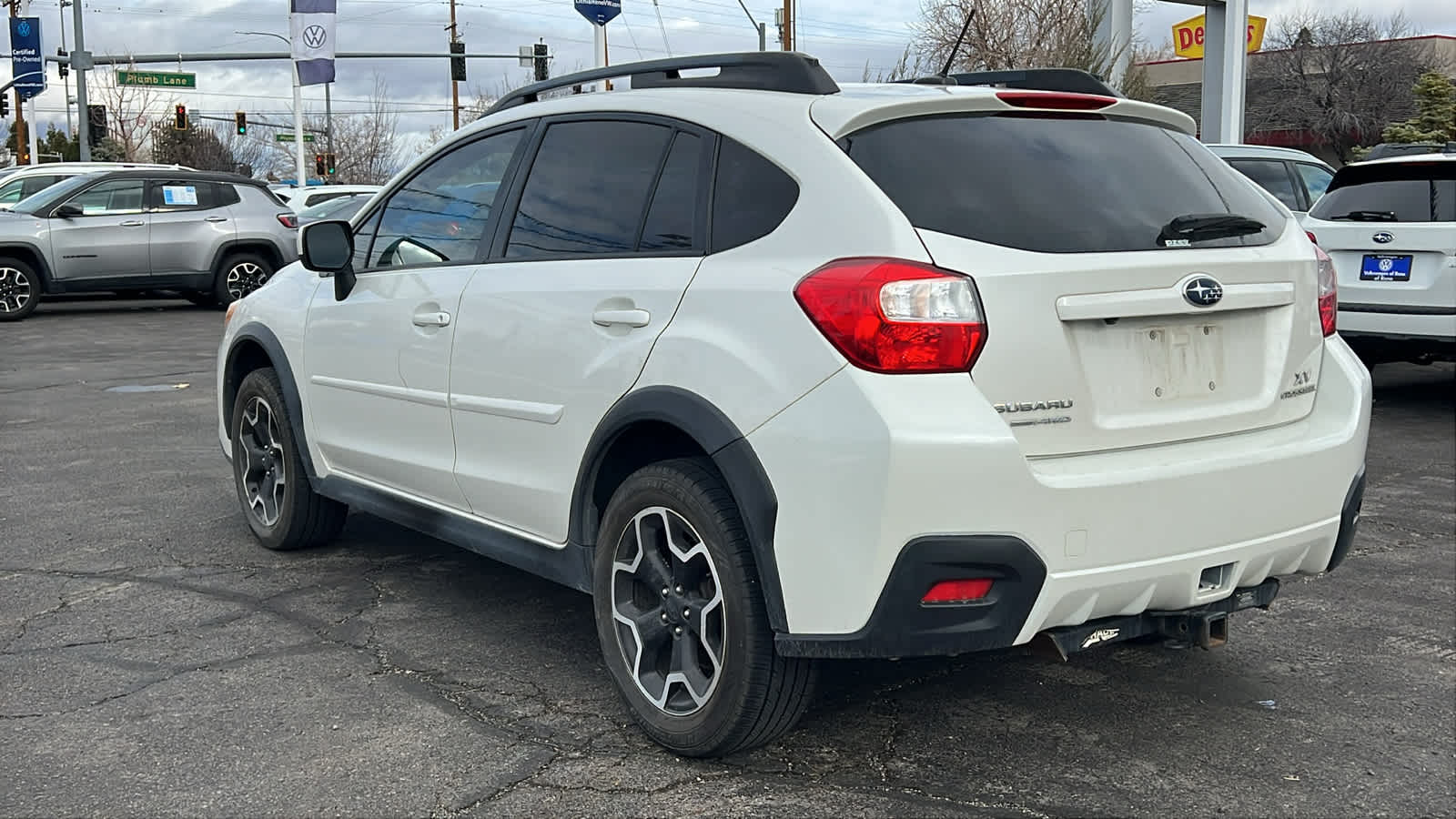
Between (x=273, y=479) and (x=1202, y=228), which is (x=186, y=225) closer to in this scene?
(x=273, y=479)

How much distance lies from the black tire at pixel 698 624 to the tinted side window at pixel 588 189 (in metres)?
0.74

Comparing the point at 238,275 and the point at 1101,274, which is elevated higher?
the point at 1101,274

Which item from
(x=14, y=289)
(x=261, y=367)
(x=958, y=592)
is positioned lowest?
(x=14, y=289)

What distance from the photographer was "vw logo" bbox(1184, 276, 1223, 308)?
3473 millimetres

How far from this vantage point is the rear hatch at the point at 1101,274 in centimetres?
327

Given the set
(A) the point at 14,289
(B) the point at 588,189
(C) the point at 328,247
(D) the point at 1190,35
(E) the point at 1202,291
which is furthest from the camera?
(D) the point at 1190,35

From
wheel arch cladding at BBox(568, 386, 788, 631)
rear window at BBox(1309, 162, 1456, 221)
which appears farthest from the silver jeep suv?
wheel arch cladding at BBox(568, 386, 788, 631)

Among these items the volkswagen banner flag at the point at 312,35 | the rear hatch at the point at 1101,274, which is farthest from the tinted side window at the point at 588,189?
the volkswagen banner flag at the point at 312,35

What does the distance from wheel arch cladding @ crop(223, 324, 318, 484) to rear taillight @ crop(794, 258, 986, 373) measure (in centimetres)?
293

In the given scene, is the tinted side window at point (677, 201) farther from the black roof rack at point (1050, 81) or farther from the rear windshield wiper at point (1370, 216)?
the rear windshield wiper at point (1370, 216)

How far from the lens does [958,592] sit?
3.19m

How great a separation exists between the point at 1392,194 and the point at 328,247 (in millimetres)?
7218

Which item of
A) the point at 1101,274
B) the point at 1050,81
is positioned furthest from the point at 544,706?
the point at 1050,81

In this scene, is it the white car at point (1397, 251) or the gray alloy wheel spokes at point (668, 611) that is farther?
the white car at point (1397, 251)
